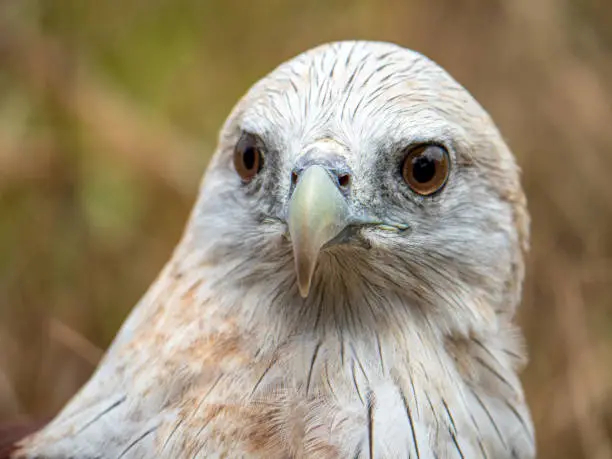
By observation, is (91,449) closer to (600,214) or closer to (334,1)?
(600,214)

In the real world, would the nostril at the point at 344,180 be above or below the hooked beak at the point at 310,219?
above

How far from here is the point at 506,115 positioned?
493 cm

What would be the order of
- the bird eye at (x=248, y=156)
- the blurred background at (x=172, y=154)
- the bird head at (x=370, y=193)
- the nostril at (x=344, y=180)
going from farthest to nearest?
the blurred background at (x=172, y=154), the bird eye at (x=248, y=156), the bird head at (x=370, y=193), the nostril at (x=344, y=180)

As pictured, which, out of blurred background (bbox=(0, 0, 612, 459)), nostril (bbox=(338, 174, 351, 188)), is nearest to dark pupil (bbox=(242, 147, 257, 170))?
nostril (bbox=(338, 174, 351, 188))

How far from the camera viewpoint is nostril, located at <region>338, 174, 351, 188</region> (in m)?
2.22

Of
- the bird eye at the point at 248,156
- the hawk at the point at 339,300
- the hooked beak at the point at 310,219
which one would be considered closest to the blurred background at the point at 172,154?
the hawk at the point at 339,300

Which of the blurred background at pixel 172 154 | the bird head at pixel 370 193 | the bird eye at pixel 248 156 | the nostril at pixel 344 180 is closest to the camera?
the nostril at pixel 344 180

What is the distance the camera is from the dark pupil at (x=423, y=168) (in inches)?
94.0

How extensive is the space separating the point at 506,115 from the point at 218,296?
9.36 ft

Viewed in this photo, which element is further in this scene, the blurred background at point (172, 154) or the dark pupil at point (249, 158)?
the blurred background at point (172, 154)

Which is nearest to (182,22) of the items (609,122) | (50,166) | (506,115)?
(50,166)

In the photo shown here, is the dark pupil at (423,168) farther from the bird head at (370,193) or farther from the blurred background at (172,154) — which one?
the blurred background at (172,154)

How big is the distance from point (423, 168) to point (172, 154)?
258 cm

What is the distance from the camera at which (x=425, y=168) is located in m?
2.41
